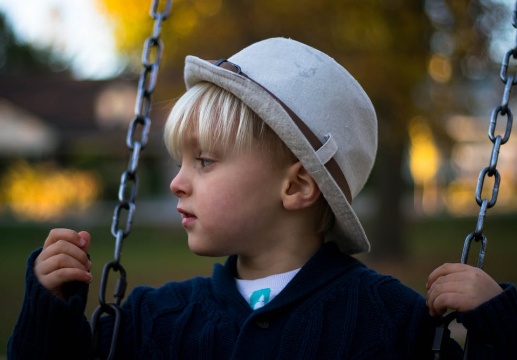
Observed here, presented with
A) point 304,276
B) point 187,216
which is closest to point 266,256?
point 304,276

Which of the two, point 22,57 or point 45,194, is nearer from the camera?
point 45,194

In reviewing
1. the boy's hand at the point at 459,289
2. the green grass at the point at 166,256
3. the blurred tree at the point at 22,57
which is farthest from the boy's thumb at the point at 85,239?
the blurred tree at the point at 22,57

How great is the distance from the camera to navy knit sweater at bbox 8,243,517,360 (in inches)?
63.2

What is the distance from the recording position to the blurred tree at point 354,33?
7.95 metres

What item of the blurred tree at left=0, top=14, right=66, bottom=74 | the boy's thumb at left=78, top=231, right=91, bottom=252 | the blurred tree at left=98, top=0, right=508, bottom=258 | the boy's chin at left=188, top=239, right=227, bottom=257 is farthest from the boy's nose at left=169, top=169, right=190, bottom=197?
the blurred tree at left=0, top=14, right=66, bottom=74

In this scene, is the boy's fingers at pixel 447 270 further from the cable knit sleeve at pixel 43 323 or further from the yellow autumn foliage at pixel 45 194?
the yellow autumn foliage at pixel 45 194

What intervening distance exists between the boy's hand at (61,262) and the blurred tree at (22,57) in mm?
39983

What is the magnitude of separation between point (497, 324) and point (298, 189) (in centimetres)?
56

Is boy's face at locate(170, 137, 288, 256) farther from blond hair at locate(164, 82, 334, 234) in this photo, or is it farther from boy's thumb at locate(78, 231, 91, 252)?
boy's thumb at locate(78, 231, 91, 252)

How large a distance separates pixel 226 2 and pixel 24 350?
7372mm

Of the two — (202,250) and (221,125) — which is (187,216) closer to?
(202,250)

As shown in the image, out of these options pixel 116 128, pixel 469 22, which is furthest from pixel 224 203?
pixel 116 128

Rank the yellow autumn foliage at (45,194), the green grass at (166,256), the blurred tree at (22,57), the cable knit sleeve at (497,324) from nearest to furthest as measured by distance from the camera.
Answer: the cable knit sleeve at (497,324) → the green grass at (166,256) → the yellow autumn foliage at (45,194) → the blurred tree at (22,57)

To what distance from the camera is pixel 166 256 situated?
11156 millimetres
